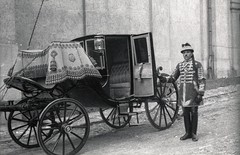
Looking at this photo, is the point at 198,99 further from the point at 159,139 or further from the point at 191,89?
the point at 159,139

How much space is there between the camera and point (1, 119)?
7.80 metres

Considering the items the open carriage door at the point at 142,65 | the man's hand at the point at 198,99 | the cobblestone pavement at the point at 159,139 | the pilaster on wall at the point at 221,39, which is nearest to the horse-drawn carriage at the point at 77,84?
the open carriage door at the point at 142,65

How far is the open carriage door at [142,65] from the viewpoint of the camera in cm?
607

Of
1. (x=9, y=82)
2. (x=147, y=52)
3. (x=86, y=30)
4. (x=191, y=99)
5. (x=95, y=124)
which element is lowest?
(x=95, y=124)

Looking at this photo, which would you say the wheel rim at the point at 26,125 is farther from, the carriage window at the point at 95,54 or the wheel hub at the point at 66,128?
the carriage window at the point at 95,54

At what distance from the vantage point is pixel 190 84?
5555 millimetres

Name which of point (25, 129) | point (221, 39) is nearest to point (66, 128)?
point (25, 129)

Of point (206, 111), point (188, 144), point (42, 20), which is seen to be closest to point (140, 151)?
point (188, 144)

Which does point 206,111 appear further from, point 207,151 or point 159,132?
point 207,151

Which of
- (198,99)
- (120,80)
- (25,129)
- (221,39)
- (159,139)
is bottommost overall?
(159,139)

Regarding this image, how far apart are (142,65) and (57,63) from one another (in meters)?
1.92

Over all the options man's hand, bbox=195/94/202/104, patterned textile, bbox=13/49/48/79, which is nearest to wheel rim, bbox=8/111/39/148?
patterned textile, bbox=13/49/48/79

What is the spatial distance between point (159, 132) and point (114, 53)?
5.96 feet

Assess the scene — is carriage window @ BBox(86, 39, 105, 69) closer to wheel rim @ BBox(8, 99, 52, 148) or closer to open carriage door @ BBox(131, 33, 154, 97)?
open carriage door @ BBox(131, 33, 154, 97)
